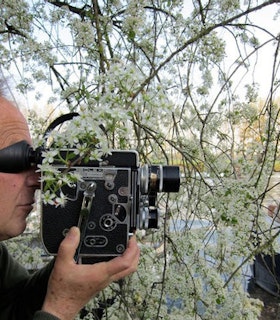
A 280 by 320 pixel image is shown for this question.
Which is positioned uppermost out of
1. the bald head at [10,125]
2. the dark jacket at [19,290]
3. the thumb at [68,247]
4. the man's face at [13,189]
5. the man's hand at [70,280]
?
the bald head at [10,125]

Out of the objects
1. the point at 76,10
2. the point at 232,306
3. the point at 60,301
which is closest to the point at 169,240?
the point at 232,306

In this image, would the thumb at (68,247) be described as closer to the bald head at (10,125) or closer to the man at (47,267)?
the man at (47,267)

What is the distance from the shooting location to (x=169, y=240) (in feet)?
4.78

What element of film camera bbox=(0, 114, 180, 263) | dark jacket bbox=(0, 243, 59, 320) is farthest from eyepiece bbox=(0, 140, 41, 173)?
dark jacket bbox=(0, 243, 59, 320)

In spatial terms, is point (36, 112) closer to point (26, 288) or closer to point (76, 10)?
point (76, 10)

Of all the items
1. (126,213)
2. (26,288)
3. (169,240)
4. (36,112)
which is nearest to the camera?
(126,213)

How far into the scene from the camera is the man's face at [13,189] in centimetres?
81

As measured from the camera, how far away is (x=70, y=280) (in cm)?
74

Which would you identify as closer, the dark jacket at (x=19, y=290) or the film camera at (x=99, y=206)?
the film camera at (x=99, y=206)

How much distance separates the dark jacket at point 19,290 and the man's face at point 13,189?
0.19 meters

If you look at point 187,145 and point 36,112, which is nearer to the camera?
point 187,145

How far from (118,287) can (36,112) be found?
0.95 meters

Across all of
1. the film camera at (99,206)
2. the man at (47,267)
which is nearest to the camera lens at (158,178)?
the film camera at (99,206)

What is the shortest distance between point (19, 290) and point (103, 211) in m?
0.42
